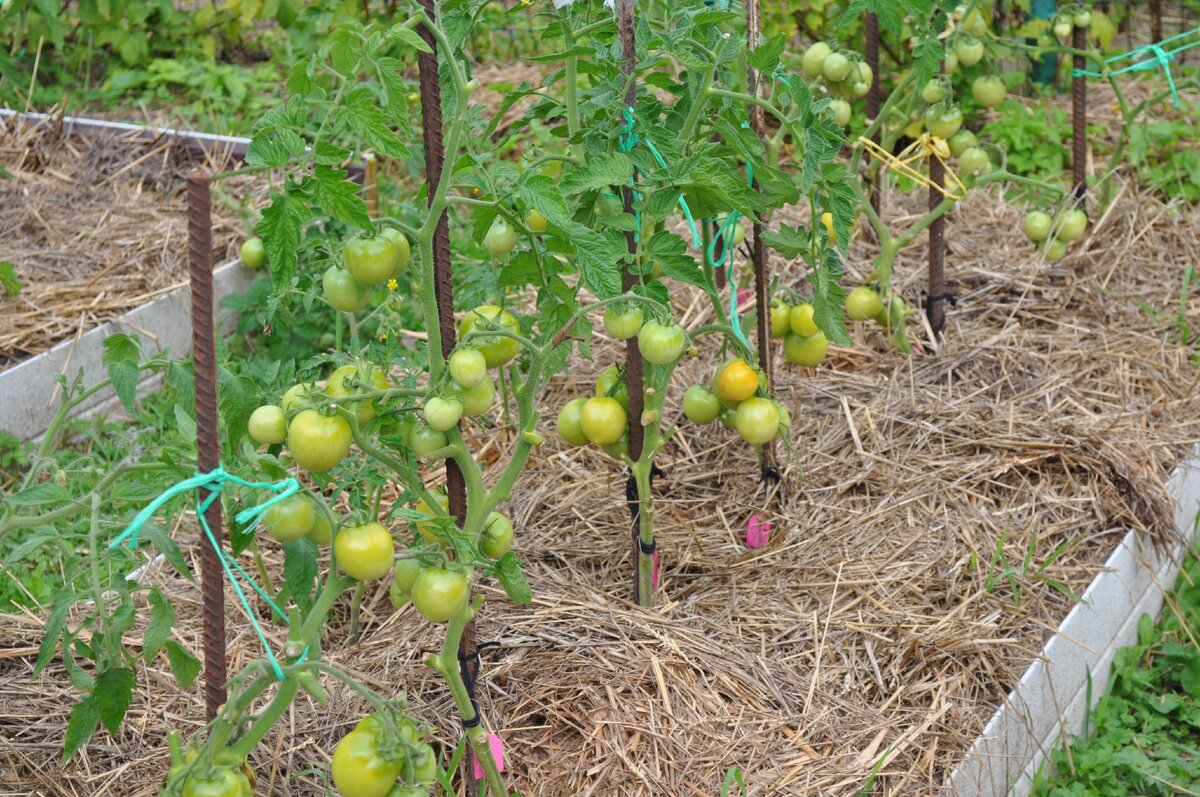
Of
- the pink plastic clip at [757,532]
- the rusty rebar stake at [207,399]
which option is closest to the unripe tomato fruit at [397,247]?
the rusty rebar stake at [207,399]

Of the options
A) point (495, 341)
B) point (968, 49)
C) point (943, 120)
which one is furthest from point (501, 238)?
point (968, 49)

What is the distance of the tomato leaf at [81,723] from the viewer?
1.83 metres

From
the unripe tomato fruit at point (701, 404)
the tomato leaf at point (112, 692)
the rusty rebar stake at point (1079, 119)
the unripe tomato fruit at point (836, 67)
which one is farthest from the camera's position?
the rusty rebar stake at point (1079, 119)

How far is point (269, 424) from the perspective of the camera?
1.67 metres

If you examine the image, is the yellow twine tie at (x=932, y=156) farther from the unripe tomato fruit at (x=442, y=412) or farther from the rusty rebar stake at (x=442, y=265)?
the unripe tomato fruit at (x=442, y=412)

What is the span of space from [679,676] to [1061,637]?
2.60ft

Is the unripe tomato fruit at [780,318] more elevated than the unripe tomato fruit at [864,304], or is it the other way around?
the unripe tomato fruit at [780,318]

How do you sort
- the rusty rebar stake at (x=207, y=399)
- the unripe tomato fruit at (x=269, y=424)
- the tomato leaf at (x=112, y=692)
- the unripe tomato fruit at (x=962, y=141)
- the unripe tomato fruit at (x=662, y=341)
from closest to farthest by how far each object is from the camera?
the rusty rebar stake at (x=207, y=399) < the unripe tomato fruit at (x=269, y=424) < the tomato leaf at (x=112, y=692) < the unripe tomato fruit at (x=662, y=341) < the unripe tomato fruit at (x=962, y=141)

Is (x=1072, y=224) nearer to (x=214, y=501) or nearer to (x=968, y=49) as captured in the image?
(x=968, y=49)

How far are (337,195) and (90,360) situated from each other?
87.0 inches

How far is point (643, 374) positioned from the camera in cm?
236

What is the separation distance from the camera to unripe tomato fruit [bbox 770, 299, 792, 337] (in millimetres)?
2553

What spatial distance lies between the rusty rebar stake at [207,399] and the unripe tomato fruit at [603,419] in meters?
0.79

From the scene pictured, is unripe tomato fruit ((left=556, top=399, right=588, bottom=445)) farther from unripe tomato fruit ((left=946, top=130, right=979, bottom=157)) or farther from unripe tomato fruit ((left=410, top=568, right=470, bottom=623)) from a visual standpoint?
unripe tomato fruit ((left=946, top=130, right=979, bottom=157))
